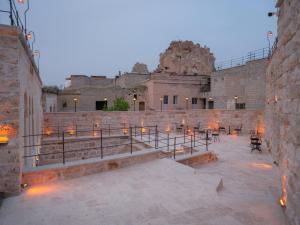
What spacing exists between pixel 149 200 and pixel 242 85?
22.8 metres

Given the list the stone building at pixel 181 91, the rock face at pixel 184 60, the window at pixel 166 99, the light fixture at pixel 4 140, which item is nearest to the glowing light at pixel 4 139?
the light fixture at pixel 4 140

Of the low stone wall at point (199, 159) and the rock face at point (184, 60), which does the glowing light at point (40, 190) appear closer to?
the low stone wall at point (199, 159)

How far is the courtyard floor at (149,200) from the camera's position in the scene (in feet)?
14.7

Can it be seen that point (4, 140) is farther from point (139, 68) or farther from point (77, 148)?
point (139, 68)

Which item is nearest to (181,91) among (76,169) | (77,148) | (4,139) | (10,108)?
(77,148)

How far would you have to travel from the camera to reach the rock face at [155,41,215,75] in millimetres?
42219

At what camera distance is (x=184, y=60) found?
42531mm

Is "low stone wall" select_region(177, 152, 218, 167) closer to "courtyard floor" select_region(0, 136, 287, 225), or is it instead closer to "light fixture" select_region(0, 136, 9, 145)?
"courtyard floor" select_region(0, 136, 287, 225)

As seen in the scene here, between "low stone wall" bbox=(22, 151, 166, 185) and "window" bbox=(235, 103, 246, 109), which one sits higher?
"window" bbox=(235, 103, 246, 109)

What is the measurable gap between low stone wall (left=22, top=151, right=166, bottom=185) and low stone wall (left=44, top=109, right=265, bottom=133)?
351 inches

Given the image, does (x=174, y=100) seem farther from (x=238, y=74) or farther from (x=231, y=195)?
(x=231, y=195)

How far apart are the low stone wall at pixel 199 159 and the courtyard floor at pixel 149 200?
180cm

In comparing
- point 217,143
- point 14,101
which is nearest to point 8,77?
point 14,101

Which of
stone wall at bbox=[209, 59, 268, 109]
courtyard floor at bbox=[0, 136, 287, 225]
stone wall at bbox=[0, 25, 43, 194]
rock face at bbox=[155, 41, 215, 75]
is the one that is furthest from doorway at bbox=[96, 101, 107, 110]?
stone wall at bbox=[0, 25, 43, 194]
